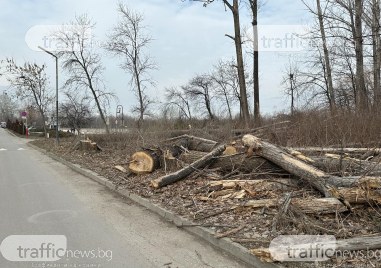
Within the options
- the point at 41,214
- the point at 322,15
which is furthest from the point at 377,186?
the point at 322,15

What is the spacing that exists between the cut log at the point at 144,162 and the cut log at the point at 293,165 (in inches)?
141

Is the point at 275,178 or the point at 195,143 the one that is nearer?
the point at 275,178

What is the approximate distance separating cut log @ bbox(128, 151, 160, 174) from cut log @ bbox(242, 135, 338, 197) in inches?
141

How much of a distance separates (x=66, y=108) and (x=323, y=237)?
159ft

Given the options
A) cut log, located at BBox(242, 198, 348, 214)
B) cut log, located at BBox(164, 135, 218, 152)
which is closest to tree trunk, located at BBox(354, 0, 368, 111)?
cut log, located at BBox(164, 135, 218, 152)

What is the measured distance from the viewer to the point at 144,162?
1182 centimetres

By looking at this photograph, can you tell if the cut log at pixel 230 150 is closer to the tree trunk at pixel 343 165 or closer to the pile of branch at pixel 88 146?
the tree trunk at pixel 343 165

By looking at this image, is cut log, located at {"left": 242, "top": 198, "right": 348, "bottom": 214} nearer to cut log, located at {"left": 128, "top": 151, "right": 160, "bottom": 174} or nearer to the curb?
the curb

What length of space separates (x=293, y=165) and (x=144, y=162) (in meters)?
4.94

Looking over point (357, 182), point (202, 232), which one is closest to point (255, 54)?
point (357, 182)

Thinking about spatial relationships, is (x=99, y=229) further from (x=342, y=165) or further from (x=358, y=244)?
(x=342, y=165)

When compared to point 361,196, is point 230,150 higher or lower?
higher

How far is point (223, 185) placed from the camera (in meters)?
8.62

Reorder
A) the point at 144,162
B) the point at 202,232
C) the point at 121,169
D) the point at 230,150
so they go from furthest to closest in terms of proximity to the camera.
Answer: the point at 121,169 < the point at 144,162 < the point at 230,150 < the point at 202,232
